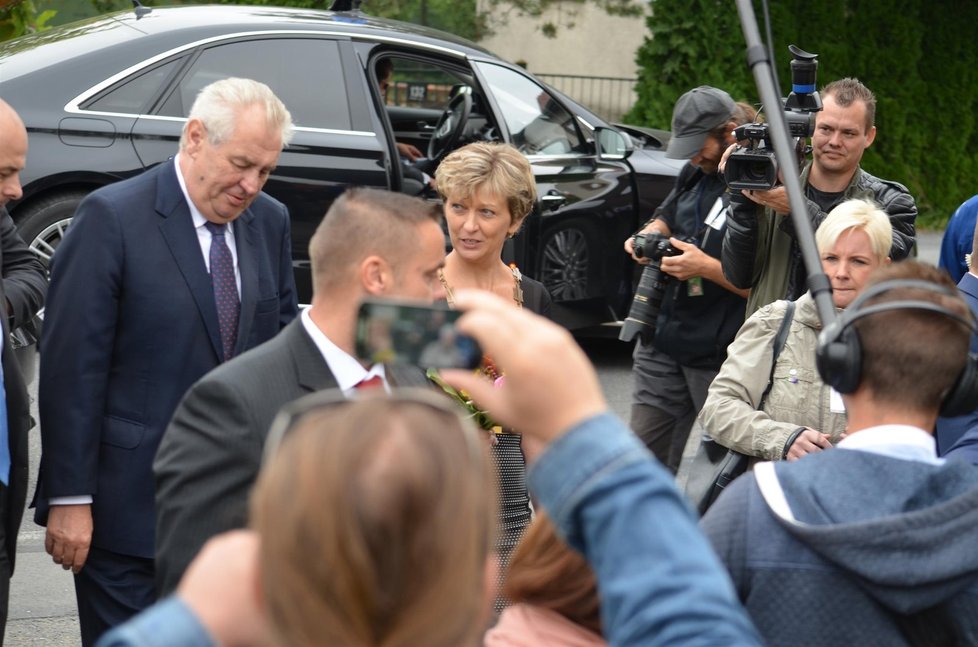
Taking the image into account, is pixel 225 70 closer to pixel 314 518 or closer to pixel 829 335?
pixel 829 335

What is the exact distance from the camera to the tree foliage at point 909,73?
16.7 m

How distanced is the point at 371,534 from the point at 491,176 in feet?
9.73

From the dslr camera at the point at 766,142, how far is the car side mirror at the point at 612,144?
3.55 metres

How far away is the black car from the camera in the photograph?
22.5 feet

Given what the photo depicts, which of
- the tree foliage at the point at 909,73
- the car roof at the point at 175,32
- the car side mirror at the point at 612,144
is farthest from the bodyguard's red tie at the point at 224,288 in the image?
the tree foliage at the point at 909,73

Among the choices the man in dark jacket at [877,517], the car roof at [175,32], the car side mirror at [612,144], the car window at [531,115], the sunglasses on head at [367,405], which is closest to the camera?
the sunglasses on head at [367,405]

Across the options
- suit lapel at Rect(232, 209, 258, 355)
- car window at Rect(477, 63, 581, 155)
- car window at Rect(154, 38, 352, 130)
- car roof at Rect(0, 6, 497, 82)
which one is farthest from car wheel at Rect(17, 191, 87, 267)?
suit lapel at Rect(232, 209, 258, 355)

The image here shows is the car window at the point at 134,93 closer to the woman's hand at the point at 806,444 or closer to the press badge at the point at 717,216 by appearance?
the press badge at the point at 717,216

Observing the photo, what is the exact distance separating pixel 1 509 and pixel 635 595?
2388 millimetres

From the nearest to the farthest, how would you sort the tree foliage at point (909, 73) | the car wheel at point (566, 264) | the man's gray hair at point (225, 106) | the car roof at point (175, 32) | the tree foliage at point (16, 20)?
the man's gray hair at point (225, 106)
the car roof at point (175, 32)
the tree foliage at point (16, 20)
the car wheel at point (566, 264)
the tree foliage at point (909, 73)

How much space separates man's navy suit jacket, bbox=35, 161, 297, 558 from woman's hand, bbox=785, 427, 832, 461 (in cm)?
159

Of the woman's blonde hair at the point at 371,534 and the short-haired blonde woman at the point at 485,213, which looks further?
the short-haired blonde woman at the point at 485,213

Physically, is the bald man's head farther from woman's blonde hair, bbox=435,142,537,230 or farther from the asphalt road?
the asphalt road

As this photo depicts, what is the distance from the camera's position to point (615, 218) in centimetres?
812
